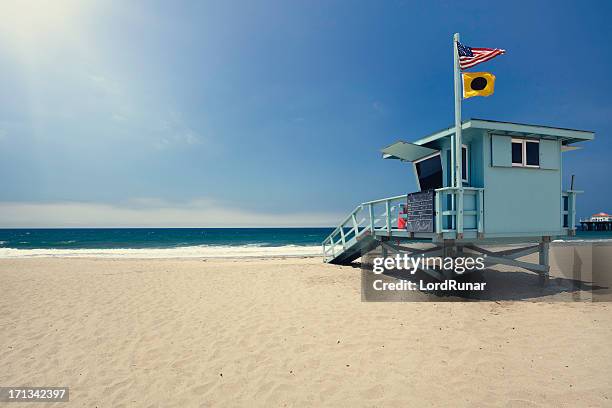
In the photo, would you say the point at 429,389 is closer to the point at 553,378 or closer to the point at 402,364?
the point at 402,364

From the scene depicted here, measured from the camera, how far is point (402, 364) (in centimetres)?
490

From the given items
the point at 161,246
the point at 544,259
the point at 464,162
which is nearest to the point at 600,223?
the point at 544,259

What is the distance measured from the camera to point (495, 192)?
8.98m

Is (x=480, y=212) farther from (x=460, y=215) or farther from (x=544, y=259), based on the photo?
(x=544, y=259)

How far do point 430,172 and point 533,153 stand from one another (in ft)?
9.99

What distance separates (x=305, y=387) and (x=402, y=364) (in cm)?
160

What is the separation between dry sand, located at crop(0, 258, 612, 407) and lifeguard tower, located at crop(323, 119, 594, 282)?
2.15 m

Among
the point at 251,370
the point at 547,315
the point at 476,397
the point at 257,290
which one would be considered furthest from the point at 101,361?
the point at 547,315

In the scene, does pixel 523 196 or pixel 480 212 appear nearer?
pixel 480 212

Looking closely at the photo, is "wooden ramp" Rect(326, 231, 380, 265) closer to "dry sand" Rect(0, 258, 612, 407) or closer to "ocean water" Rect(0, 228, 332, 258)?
"dry sand" Rect(0, 258, 612, 407)

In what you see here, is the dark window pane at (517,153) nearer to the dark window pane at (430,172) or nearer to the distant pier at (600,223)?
the dark window pane at (430,172)

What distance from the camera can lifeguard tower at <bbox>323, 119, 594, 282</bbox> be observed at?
28.7 ft

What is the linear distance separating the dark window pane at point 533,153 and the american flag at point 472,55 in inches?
116

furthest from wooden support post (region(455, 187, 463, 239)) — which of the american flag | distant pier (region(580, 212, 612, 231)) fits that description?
distant pier (region(580, 212, 612, 231))
